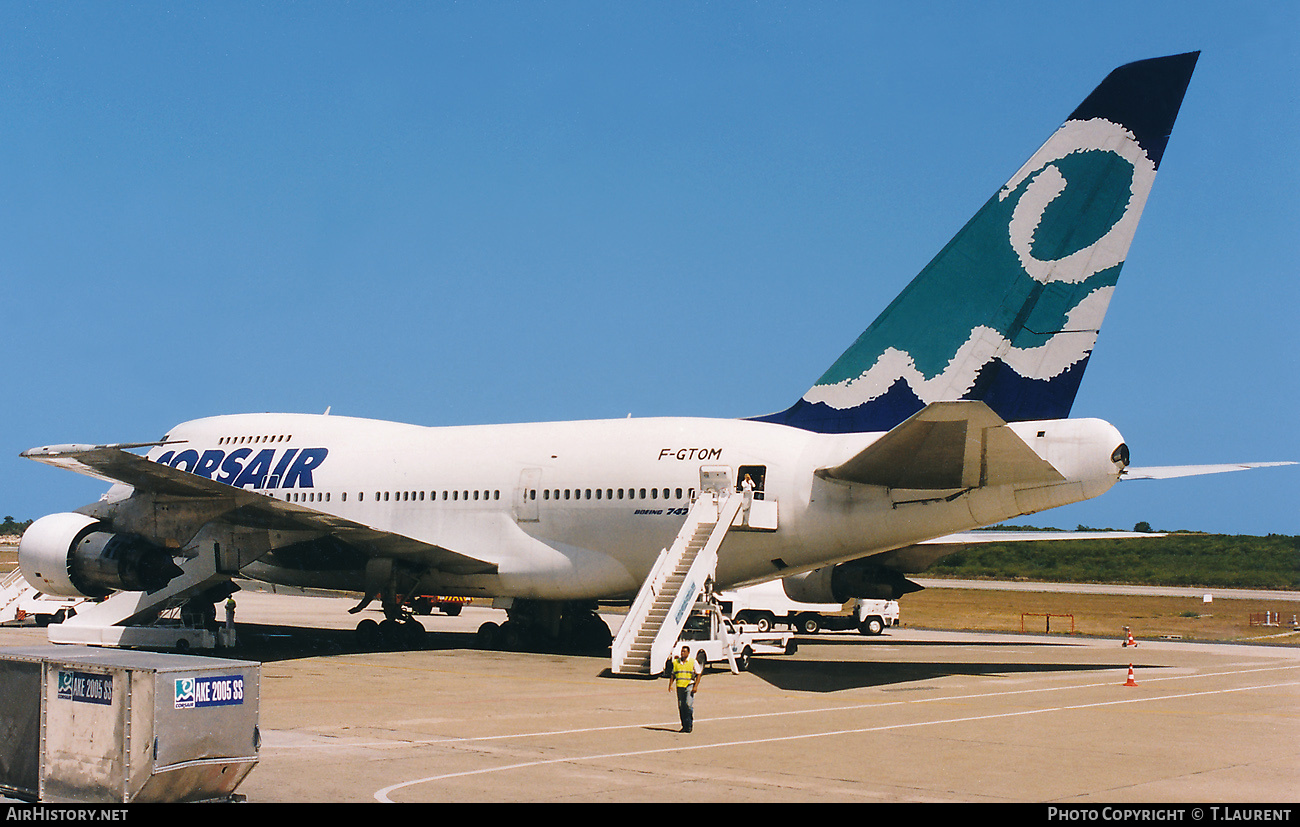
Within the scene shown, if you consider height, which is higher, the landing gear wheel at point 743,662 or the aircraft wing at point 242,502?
the aircraft wing at point 242,502

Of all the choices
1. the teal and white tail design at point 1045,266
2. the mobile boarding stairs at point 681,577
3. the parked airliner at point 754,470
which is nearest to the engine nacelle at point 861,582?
the parked airliner at point 754,470

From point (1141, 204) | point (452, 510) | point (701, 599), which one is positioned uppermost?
point (1141, 204)

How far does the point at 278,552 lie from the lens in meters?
29.3

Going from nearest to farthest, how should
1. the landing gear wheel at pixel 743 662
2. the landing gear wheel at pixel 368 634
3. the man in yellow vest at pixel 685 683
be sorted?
1. the man in yellow vest at pixel 685 683
2. the landing gear wheel at pixel 743 662
3. the landing gear wheel at pixel 368 634

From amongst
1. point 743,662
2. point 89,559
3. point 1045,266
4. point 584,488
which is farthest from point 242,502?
point 1045,266

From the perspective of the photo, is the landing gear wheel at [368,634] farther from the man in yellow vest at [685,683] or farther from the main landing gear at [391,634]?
the man in yellow vest at [685,683]

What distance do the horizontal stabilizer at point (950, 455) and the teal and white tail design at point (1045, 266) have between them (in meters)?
1.82

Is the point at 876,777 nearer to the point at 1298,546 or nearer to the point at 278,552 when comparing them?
the point at 278,552

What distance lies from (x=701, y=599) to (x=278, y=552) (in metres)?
11.5

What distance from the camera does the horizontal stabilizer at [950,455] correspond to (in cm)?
1877

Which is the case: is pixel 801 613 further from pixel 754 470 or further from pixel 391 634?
pixel 754 470

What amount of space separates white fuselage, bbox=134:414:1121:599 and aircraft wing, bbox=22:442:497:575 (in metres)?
0.87

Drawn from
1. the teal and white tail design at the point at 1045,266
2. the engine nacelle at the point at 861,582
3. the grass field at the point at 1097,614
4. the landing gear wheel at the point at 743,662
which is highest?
the teal and white tail design at the point at 1045,266
